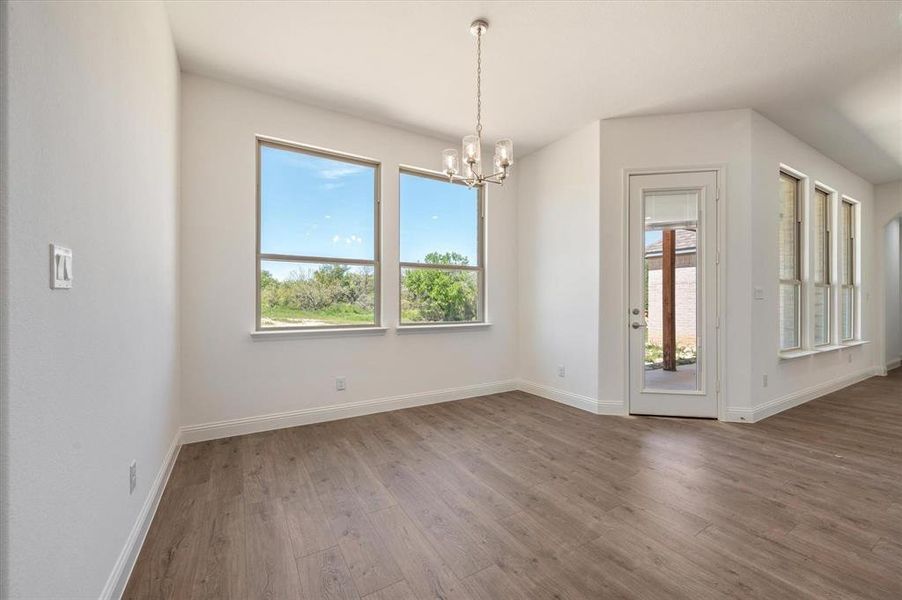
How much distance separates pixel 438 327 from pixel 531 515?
236 cm

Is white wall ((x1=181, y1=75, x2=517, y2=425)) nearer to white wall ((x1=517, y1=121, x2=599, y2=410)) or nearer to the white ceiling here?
the white ceiling

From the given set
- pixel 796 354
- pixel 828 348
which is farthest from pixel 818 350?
pixel 796 354

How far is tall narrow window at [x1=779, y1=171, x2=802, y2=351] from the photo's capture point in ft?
13.6

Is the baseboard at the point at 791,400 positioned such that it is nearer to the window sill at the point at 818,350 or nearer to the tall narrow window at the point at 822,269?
the window sill at the point at 818,350

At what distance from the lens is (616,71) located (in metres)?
2.96

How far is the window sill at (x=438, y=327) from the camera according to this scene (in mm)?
3936

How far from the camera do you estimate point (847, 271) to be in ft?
17.5

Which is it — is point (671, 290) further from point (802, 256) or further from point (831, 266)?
point (831, 266)

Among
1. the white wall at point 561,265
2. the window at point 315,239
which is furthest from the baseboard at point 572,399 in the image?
the window at point 315,239

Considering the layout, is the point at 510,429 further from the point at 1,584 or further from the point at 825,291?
the point at 825,291

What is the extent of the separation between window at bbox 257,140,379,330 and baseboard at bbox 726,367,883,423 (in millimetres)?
3642

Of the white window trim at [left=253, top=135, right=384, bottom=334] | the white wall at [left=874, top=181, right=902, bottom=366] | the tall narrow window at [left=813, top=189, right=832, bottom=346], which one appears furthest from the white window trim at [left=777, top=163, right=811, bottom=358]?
the white window trim at [left=253, top=135, right=384, bottom=334]

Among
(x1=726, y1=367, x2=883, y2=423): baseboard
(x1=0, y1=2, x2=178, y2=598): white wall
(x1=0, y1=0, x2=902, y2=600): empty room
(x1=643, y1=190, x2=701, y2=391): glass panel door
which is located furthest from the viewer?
(x1=643, y1=190, x2=701, y2=391): glass panel door

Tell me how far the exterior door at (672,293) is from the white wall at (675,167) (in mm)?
106
